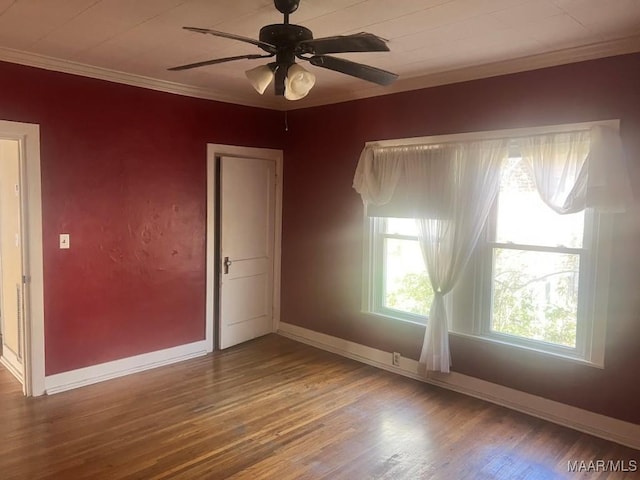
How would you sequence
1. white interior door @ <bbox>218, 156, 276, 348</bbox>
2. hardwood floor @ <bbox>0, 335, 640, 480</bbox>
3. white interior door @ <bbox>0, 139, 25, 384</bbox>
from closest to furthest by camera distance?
hardwood floor @ <bbox>0, 335, 640, 480</bbox> → white interior door @ <bbox>0, 139, 25, 384</bbox> → white interior door @ <bbox>218, 156, 276, 348</bbox>

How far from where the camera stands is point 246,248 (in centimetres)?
507

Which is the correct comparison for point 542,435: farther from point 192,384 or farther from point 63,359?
point 63,359

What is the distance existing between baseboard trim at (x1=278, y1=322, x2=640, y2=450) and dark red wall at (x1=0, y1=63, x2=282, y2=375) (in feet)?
5.03

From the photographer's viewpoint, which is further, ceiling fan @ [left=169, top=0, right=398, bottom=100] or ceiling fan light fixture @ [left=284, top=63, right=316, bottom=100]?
ceiling fan light fixture @ [left=284, top=63, right=316, bottom=100]

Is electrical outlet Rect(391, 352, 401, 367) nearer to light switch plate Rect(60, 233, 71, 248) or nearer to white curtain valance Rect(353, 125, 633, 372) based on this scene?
white curtain valance Rect(353, 125, 633, 372)

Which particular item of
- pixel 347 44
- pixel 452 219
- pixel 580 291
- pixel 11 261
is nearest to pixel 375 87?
pixel 452 219

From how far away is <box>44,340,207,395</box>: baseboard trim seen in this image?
3.78 metres

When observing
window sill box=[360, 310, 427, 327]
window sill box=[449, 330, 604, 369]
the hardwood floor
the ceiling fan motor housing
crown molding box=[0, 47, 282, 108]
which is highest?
crown molding box=[0, 47, 282, 108]

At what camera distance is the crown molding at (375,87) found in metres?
3.07

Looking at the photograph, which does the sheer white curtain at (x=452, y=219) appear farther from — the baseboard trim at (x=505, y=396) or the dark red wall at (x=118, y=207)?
the dark red wall at (x=118, y=207)

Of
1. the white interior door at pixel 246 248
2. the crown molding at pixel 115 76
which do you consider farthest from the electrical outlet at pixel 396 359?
the crown molding at pixel 115 76

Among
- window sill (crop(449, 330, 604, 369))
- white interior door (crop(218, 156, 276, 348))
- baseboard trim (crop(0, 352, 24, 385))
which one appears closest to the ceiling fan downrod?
white interior door (crop(218, 156, 276, 348))

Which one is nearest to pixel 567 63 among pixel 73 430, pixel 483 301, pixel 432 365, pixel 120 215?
pixel 483 301

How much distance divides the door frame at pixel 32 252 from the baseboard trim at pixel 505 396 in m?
2.59
